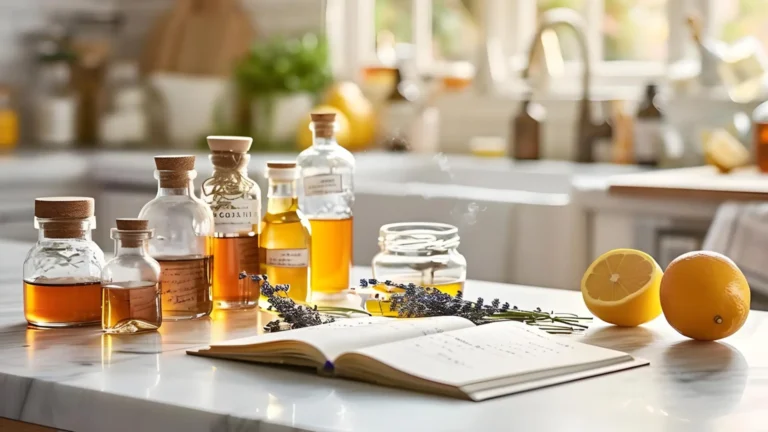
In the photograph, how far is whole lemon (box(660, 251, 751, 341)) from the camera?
1177 millimetres

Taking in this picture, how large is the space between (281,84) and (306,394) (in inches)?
115

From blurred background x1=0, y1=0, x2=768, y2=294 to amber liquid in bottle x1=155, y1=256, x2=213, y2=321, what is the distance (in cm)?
133

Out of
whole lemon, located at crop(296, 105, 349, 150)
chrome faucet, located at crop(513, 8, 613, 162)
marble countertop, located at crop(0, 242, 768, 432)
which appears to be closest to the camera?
marble countertop, located at crop(0, 242, 768, 432)

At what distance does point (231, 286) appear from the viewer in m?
1.37

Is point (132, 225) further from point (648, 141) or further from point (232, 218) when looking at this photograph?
point (648, 141)

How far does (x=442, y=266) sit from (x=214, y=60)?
9.41 feet

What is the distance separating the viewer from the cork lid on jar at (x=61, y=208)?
3.98 feet

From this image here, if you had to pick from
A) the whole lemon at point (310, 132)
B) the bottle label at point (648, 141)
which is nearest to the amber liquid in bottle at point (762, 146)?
the bottle label at point (648, 141)

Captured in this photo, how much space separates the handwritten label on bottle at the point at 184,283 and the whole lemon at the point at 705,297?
1.73 feet

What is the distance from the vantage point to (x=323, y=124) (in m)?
1.47

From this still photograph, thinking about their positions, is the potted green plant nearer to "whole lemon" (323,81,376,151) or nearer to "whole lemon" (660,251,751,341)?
"whole lemon" (323,81,376,151)

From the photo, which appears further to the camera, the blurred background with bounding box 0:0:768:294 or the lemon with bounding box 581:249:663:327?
the blurred background with bounding box 0:0:768:294

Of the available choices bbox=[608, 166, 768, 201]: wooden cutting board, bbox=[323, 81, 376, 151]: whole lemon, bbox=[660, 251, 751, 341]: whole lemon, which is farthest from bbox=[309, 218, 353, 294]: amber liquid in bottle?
bbox=[323, 81, 376, 151]: whole lemon

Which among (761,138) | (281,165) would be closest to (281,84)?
(761,138)
